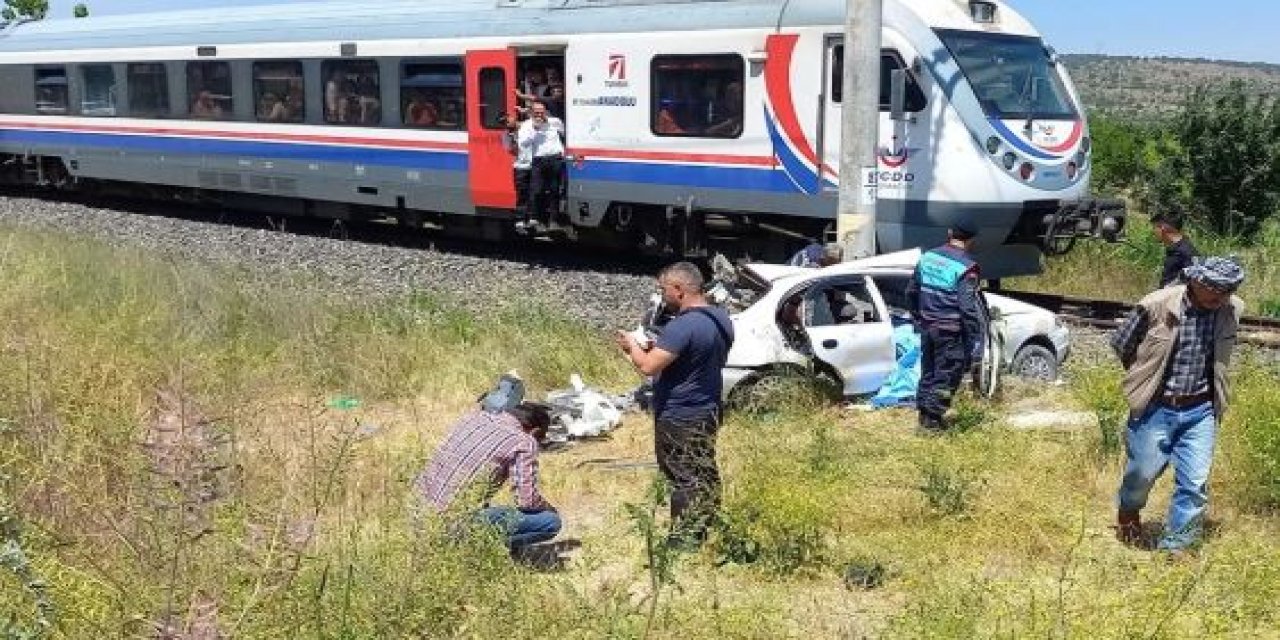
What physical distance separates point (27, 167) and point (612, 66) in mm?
14414

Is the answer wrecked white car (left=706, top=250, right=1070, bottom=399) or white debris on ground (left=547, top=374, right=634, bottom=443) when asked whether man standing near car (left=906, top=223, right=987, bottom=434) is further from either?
white debris on ground (left=547, top=374, right=634, bottom=443)

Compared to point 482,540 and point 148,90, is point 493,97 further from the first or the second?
point 482,540

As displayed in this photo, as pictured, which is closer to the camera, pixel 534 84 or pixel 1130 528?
pixel 1130 528

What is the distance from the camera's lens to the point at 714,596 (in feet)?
16.6

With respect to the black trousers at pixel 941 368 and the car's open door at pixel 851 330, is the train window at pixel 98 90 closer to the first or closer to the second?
the car's open door at pixel 851 330

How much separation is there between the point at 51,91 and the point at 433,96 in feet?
31.5

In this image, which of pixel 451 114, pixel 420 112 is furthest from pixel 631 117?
pixel 420 112

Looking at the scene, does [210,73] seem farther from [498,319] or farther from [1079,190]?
[1079,190]

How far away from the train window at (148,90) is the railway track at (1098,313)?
489 inches

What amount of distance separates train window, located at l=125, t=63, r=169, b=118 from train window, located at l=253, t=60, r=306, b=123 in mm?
2248

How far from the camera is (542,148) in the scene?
46.2ft

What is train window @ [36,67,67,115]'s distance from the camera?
69.5 feet

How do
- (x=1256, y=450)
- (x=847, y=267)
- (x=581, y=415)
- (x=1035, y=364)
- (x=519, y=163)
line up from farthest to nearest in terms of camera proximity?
(x=519, y=163), (x=1035, y=364), (x=847, y=267), (x=581, y=415), (x=1256, y=450)

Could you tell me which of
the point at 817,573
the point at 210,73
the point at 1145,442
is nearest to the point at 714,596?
the point at 817,573
